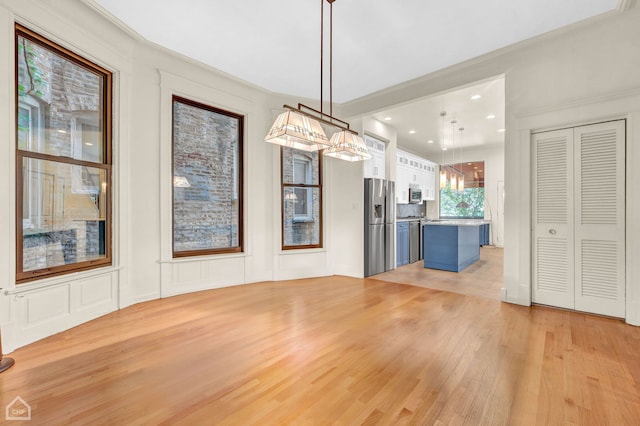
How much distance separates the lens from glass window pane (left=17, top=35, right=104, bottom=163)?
2631 mm

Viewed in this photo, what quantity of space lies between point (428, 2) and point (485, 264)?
17.9 ft

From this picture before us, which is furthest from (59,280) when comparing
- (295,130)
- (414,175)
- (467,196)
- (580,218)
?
(467,196)

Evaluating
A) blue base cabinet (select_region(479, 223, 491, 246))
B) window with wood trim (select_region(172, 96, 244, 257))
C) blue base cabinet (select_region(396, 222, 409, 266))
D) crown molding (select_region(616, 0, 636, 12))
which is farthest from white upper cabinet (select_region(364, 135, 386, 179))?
blue base cabinet (select_region(479, 223, 491, 246))

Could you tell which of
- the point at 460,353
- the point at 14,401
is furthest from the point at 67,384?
the point at 460,353

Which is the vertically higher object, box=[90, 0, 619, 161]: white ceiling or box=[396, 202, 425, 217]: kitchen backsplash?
box=[90, 0, 619, 161]: white ceiling

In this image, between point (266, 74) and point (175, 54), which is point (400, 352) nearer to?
point (266, 74)

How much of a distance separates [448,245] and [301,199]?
3076 millimetres

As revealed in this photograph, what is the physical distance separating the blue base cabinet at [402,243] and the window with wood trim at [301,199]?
1.89m

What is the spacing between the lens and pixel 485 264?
630 cm

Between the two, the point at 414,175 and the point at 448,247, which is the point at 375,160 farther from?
the point at 414,175

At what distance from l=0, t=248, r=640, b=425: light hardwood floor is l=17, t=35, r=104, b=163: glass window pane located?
1877 millimetres

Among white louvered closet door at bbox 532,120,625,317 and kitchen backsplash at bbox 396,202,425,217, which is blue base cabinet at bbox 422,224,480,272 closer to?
kitchen backsplash at bbox 396,202,425,217

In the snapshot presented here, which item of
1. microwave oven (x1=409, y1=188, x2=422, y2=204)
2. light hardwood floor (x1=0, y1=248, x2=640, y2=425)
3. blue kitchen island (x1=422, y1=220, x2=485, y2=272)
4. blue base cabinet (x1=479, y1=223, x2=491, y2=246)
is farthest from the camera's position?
blue base cabinet (x1=479, y1=223, x2=491, y2=246)

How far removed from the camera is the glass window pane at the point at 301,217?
17.0ft
